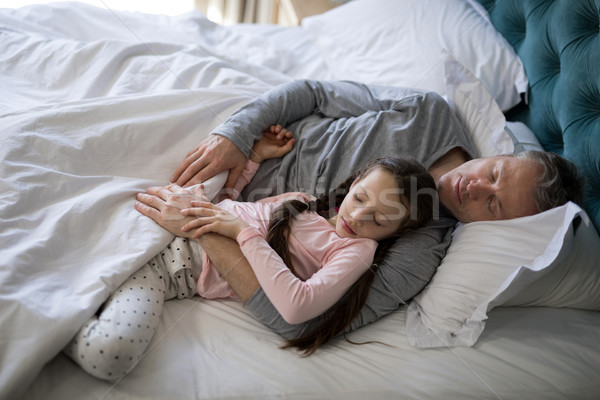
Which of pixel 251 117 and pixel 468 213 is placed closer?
pixel 468 213

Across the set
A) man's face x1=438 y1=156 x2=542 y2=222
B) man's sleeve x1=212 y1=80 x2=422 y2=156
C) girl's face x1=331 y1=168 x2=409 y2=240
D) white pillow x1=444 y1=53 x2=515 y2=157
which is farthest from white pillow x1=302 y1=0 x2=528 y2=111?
girl's face x1=331 y1=168 x2=409 y2=240

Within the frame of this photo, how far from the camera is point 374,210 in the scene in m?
1.00

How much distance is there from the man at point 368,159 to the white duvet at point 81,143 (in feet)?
0.29

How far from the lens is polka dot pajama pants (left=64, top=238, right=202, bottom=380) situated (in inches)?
30.4

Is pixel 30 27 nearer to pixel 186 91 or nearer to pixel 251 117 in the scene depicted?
pixel 186 91

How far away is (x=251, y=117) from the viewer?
1257 millimetres

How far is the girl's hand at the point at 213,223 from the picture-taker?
987 millimetres

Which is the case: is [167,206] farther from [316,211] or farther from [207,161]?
[316,211]

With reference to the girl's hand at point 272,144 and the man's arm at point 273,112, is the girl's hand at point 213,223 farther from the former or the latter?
the girl's hand at point 272,144

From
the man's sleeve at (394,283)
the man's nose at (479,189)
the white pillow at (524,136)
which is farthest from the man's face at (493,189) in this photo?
the white pillow at (524,136)

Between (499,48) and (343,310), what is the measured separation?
3.75ft

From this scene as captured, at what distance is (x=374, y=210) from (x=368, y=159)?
0.26m

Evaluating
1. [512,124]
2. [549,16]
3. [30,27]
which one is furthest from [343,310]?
[30,27]

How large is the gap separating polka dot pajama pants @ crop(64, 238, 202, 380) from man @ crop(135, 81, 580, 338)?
67 mm
